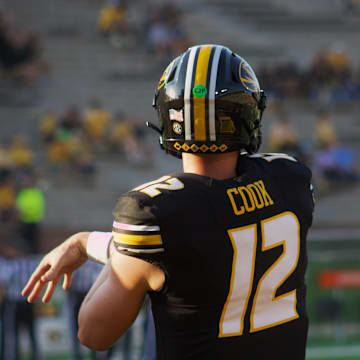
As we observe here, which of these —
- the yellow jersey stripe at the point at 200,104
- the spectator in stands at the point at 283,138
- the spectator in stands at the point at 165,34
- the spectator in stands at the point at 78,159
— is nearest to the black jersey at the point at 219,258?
the yellow jersey stripe at the point at 200,104

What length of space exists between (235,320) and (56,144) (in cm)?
1030

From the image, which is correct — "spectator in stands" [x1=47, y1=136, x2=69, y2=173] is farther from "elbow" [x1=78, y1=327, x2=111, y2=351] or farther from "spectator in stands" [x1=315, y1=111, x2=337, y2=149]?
"elbow" [x1=78, y1=327, x2=111, y2=351]

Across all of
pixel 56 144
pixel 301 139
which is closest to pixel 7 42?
pixel 56 144

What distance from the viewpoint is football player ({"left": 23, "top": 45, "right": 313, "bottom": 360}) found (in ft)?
5.31

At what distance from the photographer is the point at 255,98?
1821mm

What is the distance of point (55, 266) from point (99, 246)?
13 cm

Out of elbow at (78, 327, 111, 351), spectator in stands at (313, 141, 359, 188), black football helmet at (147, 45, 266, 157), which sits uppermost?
black football helmet at (147, 45, 266, 157)

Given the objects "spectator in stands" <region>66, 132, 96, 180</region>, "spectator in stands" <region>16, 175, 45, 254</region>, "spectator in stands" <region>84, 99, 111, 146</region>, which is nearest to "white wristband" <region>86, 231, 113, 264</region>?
"spectator in stands" <region>16, 175, 45, 254</region>

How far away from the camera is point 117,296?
5.35 ft

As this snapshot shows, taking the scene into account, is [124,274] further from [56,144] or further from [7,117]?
[7,117]

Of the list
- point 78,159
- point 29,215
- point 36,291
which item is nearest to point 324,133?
point 78,159

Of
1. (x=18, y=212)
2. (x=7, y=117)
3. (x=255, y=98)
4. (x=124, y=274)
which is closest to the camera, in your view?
(x=124, y=274)

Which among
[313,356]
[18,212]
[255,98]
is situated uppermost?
[255,98]

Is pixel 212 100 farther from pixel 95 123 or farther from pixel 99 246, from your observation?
pixel 95 123
